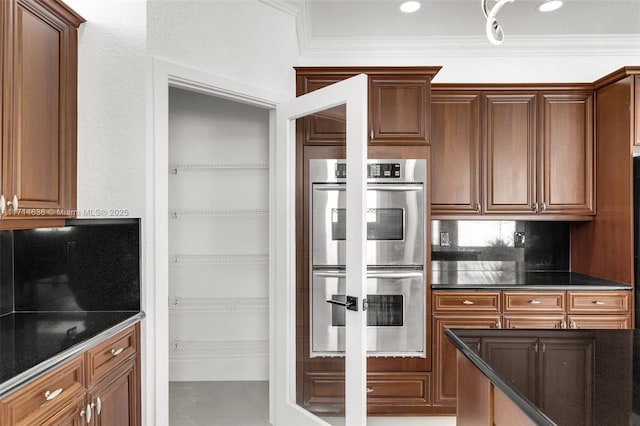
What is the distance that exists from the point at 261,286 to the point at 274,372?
825mm

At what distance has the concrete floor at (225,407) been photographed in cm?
275

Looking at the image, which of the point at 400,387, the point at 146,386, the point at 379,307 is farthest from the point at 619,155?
the point at 146,386

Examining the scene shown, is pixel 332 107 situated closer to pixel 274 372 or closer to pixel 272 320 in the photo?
pixel 272 320

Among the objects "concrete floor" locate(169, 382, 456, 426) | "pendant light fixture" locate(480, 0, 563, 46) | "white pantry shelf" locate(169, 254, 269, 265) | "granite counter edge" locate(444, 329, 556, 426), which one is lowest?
"concrete floor" locate(169, 382, 456, 426)

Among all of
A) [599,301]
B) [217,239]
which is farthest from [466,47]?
[217,239]

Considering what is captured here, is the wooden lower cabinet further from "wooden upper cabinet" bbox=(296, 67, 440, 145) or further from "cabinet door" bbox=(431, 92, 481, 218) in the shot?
"cabinet door" bbox=(431, 92, 481, 218)

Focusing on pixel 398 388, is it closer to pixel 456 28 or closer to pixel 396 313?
pixel 396 313

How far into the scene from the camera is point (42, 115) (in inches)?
71.4

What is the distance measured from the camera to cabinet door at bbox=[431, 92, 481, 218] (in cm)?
313

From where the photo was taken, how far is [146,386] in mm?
2027

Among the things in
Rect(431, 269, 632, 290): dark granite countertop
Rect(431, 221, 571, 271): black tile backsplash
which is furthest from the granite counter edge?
Rect(431, 221, 571, 271): black tile backsplash

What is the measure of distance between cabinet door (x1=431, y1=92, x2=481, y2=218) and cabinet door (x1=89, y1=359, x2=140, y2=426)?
222 cm

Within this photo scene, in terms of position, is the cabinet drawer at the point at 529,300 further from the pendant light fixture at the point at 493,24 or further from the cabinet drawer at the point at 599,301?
the pendant light fixture at the point at 493,24

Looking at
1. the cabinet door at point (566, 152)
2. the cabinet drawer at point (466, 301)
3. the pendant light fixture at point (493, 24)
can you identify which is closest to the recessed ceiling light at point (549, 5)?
the cabinet door at point (566, 152)
